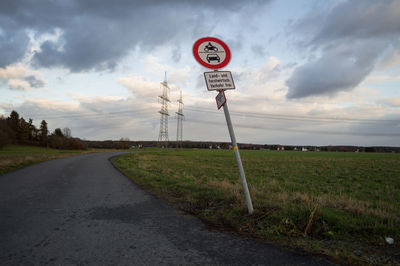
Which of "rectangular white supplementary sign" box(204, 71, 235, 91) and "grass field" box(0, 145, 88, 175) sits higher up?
"rectangular white supplementary sign" box(204, 71, 235, 91)

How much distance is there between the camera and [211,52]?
539 cm

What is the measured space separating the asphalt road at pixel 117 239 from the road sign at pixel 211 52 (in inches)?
133

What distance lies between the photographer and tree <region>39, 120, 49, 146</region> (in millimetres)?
87688

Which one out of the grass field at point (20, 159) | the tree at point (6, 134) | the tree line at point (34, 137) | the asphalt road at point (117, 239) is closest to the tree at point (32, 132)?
the tree line at point (34, 137)

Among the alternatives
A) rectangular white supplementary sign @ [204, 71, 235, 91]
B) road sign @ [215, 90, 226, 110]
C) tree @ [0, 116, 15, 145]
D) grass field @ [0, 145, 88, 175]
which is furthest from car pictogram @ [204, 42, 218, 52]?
tree @ [0, 116, 15, 145]

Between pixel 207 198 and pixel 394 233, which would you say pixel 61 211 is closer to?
pixel 207 198

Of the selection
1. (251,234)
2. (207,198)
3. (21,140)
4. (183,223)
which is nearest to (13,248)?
(183,223)

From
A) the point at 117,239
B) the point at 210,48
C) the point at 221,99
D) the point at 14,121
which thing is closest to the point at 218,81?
the point at 221,99

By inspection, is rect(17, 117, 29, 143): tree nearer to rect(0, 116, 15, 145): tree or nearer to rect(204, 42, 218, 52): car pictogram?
rect(0, 116, 15, 145): tree

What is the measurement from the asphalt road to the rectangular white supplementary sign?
9.31 feet

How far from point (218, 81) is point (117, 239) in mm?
3581

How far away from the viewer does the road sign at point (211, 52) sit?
5.30 metres

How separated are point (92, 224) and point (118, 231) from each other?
2.58 feet

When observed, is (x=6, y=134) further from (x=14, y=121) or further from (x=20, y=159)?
(x=20, y=159)
